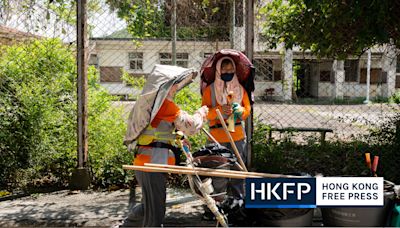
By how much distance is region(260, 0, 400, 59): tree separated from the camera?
197 inches

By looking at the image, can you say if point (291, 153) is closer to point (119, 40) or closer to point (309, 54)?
point (309, 54)

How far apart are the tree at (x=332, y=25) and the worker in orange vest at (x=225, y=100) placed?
4.10ft

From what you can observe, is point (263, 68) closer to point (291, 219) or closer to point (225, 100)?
point (225, 100)

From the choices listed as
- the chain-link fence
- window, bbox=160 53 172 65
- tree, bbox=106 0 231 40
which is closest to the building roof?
the chain-link fence

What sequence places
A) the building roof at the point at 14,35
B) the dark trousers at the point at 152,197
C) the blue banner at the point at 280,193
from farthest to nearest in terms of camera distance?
the building roof at the point at 14,35, the dark trousers at the point at 152,197, the blue banner at the point at 280,193

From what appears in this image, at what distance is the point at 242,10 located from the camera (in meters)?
5.87

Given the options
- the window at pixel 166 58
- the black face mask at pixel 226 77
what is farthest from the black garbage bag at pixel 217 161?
the window at pixel 166 58

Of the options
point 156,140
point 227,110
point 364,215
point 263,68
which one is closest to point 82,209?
point 156,140

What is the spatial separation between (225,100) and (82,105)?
6.81 ft

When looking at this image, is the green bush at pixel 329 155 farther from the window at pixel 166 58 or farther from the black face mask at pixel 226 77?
the window at pixel 166 58

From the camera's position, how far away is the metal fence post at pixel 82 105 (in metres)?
5.61

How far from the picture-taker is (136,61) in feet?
27.4

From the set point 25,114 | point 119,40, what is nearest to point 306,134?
point 119,40

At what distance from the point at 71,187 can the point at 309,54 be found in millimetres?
4042
